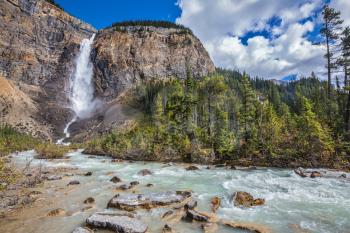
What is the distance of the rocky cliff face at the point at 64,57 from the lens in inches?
4412

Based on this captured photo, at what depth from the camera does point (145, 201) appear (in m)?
15.3

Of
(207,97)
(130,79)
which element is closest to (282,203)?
(207,97)

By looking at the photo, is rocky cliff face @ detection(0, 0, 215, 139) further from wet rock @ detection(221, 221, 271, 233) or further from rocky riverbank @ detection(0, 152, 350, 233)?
wet rock @ detection(221, 221, 271, 233)

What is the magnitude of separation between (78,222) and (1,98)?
330 ft

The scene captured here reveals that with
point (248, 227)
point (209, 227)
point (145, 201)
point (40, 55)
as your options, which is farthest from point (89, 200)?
point (40, 55)

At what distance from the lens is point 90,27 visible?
15250 cm

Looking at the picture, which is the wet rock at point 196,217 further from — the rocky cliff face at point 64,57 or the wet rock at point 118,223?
the rocky cliff face at point 64,57

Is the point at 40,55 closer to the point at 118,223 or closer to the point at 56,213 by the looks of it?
the point at 56,213

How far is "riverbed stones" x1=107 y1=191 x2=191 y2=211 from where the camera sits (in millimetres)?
14799

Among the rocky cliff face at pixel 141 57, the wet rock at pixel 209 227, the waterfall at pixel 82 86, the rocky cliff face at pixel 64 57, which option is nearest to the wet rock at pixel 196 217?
the wet rock at pixel 209 227

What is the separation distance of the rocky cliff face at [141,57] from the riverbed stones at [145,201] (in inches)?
4337

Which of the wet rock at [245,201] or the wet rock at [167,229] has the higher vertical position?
the wet rock at [245,201]

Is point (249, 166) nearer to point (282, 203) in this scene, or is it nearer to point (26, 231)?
point (282, 203)

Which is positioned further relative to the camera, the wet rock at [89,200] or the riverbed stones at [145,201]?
the wet rock at [89,200]
